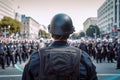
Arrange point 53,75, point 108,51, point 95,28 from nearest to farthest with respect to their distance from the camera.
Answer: point 53,75 < point 108,51 < point 95,28

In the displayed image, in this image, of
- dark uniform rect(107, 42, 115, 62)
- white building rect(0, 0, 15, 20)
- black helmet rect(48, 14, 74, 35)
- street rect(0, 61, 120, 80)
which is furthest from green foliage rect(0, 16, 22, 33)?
black helmet rect(48, 14, 74, 35)

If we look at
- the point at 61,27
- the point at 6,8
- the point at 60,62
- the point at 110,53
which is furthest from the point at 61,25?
the point at 6,8

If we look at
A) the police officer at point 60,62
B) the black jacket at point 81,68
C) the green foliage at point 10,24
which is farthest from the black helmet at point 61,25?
the green foliage at point 10,24

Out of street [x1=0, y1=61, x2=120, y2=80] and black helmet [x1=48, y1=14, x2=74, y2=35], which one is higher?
black helmet [x1=48, y1=14, x2=74, y2=35]

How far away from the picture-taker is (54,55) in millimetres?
3283

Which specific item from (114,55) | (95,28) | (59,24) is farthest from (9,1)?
(59,24)

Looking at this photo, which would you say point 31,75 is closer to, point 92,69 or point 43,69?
point 43,69

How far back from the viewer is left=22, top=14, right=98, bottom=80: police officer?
3.24 m

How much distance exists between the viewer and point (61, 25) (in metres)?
3.40

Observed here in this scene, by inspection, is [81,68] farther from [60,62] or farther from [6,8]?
[6,8]

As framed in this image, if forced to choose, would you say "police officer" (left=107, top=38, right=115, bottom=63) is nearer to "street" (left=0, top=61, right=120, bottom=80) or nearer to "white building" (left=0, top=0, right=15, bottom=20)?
"street" (left=0, top=61, right=120, bottom=80)

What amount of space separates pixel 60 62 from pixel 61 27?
Answer: 0.37 m

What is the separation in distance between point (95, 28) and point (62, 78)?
163621mm

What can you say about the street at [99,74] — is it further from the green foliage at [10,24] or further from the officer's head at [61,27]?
the green foliage at [10,24]
